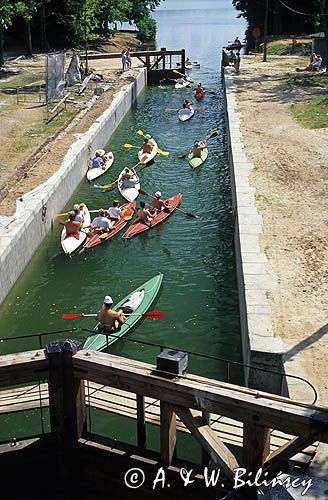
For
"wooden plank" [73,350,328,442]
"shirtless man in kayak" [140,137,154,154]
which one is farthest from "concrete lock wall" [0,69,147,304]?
"wooden plank" [73,350,328,442]

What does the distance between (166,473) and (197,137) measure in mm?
24432

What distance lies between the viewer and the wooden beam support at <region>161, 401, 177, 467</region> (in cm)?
807

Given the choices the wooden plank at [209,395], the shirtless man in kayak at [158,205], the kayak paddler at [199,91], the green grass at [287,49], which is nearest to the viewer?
the wooden plank at [209,395]

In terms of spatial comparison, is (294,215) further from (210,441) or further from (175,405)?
(210,441)

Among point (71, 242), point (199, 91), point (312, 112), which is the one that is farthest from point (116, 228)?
point (199, 91)

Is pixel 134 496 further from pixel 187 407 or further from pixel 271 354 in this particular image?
pixel 271 354

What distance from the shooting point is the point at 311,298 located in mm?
12711

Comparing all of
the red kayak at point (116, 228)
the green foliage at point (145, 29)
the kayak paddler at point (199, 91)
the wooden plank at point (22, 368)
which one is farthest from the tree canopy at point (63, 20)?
the wooden plank at point (22, 368)

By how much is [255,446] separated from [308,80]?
33.1m

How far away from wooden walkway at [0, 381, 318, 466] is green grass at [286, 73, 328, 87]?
30.2 meters

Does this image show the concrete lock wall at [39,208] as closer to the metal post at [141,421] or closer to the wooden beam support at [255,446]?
the metal post at [141,421]

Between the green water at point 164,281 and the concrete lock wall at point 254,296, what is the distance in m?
0.91

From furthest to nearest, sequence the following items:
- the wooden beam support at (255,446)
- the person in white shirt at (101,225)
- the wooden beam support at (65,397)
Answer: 1. the person in white shirt at (101,225)
2. the wooden beam support at (65,397)
3. the wooden beam support at (255,446)

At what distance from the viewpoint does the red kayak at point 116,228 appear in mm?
18406
